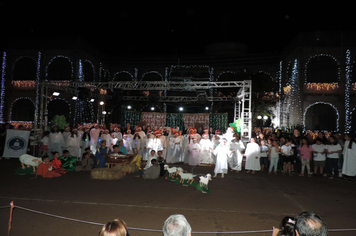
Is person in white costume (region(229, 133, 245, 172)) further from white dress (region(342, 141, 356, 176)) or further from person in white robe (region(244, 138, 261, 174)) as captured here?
white dress (region(342, 141, 356, 176))

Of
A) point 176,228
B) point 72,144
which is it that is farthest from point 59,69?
point 176,228

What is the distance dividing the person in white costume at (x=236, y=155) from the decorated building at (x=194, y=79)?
483 centimetres

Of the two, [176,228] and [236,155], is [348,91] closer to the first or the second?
[236,155]

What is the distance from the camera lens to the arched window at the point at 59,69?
71.7ft

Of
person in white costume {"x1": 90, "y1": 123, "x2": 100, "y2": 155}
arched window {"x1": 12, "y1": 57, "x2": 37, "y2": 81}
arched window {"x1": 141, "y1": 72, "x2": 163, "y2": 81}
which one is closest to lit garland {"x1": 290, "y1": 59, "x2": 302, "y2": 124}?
arched window {"x1": 141, "y1": 72, "x2": 163, "y2": 81}

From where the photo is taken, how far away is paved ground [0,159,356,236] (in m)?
4.62

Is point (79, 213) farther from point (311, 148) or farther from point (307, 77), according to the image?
point (307, 77)

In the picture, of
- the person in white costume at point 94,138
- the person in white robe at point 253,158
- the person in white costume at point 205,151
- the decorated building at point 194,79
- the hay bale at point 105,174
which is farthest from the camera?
the decorated building at point 194,79

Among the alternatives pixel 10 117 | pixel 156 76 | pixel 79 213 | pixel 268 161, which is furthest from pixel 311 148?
pixel 10 117

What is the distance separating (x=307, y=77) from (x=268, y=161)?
11.6m

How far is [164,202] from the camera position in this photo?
6.00m

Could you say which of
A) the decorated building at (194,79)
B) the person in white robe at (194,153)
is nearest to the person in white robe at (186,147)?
the person in white robe at (194,153)

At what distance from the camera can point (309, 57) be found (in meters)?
19.3

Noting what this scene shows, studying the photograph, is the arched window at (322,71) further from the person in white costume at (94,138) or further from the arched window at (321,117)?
the person in white costume at (94,138)
